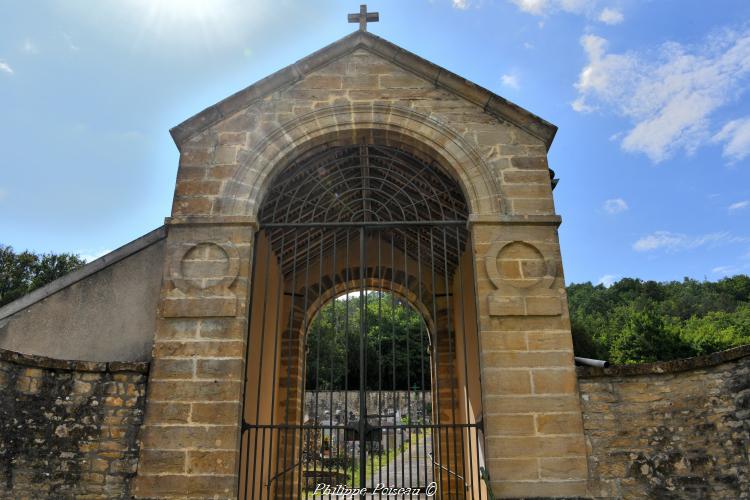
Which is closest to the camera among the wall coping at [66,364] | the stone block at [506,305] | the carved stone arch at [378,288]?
the wall coping at [66,364]

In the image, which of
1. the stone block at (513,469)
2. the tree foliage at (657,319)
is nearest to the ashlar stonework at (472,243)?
the stone block at (513,469)

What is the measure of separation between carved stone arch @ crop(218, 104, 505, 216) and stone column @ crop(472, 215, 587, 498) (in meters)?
0.42

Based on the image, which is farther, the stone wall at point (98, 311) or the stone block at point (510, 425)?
the stone wall at point (98, 311)

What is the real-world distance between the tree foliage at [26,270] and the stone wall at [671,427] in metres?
21.3

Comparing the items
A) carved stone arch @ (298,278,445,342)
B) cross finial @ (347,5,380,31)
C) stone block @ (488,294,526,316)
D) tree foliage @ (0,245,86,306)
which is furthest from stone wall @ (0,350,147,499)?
tree foliage @ (0,245,86,306)

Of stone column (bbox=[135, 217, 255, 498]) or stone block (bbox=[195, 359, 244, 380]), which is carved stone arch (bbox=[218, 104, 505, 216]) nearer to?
stone column (bbox=[135, 217, 255, 498])

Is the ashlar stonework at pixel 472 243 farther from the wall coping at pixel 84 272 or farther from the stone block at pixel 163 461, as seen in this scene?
the wall coping at pixel 84 272

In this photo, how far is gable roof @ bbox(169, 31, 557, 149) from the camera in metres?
5.52

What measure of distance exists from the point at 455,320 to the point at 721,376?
4.97 meters

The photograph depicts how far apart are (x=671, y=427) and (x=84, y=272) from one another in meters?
5.95

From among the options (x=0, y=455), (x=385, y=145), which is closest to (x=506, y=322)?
(x=385, y=145)

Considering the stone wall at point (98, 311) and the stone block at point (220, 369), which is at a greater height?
the stone wall at point (98, 311)

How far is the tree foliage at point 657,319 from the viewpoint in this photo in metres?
26.2

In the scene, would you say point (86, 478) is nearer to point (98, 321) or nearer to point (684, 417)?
point (98, 321)
